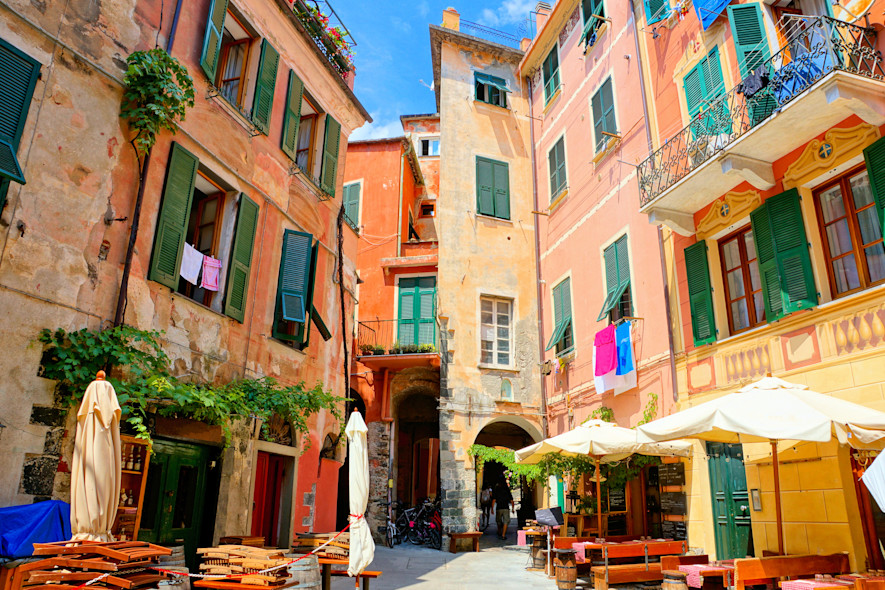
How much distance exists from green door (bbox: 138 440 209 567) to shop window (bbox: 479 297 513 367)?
9.18 meters

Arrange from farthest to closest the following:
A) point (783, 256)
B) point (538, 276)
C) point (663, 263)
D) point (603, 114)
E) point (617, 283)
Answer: point (538, 276) < point (603, 114) < point (617, 283) < point (663, 263) < point (783, 256)

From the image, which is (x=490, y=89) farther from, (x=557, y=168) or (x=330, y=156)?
(x=330, y=156)

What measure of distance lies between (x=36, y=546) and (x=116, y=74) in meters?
5.15

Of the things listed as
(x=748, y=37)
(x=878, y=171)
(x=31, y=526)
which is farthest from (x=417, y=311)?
(x=31, y=526)

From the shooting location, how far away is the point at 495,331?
55.1 feet

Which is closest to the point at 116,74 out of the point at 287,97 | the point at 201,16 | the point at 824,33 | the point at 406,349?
the point at 201,16

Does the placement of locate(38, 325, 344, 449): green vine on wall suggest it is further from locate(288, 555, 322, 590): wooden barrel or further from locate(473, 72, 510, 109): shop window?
locate(473, 72, 510, 109): shop window

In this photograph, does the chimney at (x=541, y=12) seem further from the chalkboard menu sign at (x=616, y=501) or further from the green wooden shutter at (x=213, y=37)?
the chalkboard menu sign at (x=616, y=501)

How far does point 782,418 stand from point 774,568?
1.59 meters

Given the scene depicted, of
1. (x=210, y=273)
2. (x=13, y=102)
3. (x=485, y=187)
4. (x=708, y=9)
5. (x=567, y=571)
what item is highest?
(x=485, y=187)

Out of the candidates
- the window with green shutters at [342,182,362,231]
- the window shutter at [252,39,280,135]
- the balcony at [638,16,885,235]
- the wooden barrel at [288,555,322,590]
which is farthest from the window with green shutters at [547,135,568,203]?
the wooden barrel at [288,555,322,590]

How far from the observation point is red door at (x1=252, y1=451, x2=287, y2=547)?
9.67 m

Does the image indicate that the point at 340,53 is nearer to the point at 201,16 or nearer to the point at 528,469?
the point at 201,16

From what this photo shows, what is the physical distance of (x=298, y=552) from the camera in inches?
317
